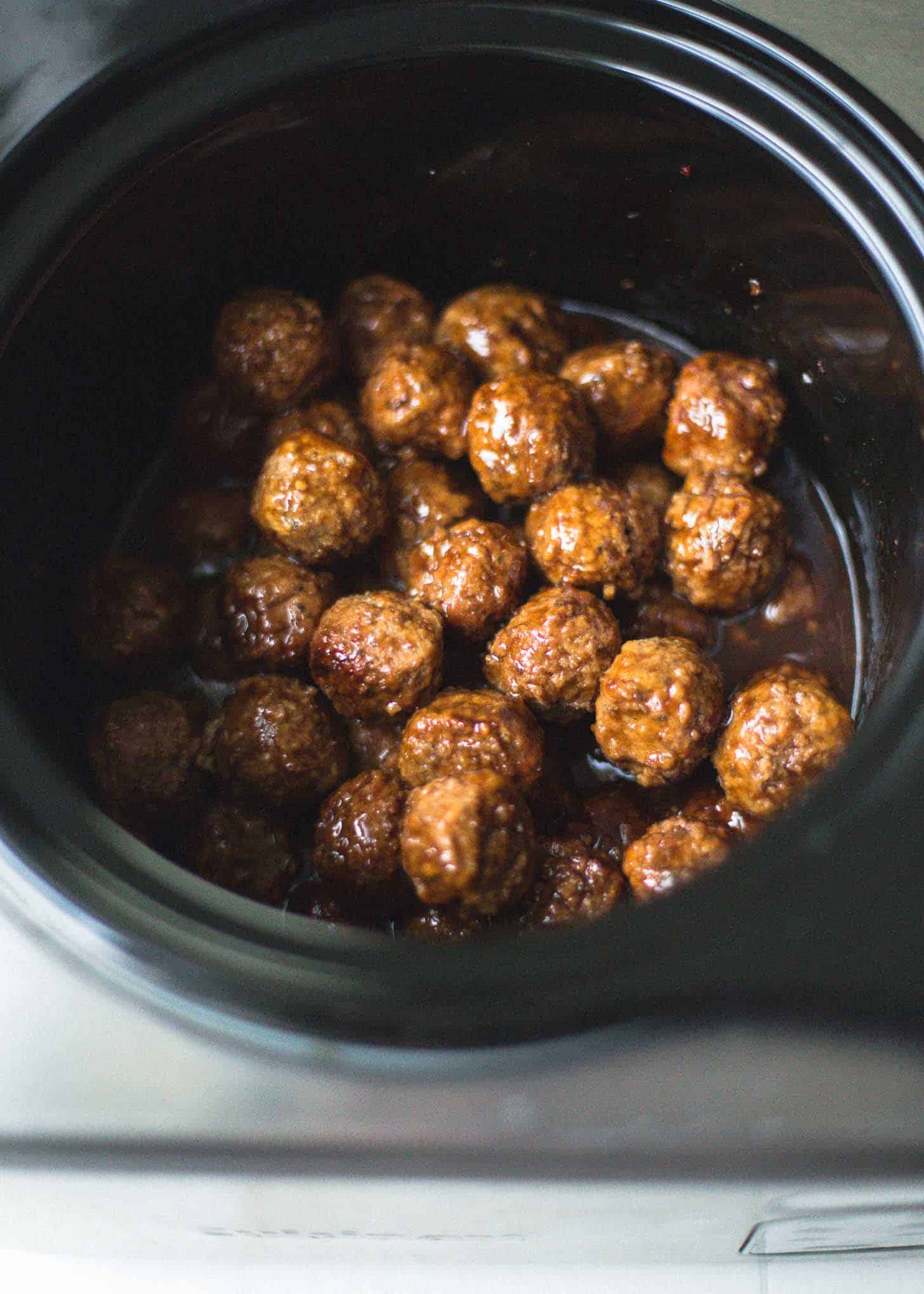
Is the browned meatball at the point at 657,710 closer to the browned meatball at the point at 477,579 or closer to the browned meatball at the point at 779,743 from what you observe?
the browned meatball at the point at 779,743

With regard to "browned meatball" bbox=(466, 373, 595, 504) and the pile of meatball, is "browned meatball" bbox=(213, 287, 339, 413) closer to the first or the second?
the pile of meatball

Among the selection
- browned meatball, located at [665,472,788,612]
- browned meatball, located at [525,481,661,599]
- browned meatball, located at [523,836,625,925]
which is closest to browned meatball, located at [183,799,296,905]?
browned meatball, located at [523,836,625,925]

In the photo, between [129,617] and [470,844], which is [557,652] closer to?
[470,844]

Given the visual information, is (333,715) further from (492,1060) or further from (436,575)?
(492,1060)

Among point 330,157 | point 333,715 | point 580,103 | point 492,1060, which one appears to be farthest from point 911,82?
point 492,1060

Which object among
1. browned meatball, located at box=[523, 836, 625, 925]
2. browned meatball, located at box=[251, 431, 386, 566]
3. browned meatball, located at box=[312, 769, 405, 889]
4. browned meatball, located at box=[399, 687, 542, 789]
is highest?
browned meatball, located at box=[251, 431, 386, 566]

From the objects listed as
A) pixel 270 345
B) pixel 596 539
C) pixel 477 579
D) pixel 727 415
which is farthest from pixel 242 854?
pixel 727 415
